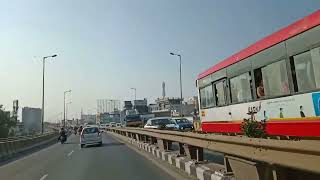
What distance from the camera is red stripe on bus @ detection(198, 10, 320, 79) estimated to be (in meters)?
10.3

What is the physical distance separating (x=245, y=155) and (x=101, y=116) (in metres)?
159

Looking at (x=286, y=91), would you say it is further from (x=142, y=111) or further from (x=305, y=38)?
(x=142, y=111)

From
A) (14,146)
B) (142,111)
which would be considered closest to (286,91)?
(14,146)

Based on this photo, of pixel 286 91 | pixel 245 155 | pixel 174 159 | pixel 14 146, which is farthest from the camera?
pixel 14 146

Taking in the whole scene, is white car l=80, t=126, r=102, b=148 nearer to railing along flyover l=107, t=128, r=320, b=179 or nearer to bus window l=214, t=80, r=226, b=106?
bus window l=214, t=80, r=226, b=106

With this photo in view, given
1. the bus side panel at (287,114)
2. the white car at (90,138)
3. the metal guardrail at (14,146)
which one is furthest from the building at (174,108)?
the bus side panel at (287,114)

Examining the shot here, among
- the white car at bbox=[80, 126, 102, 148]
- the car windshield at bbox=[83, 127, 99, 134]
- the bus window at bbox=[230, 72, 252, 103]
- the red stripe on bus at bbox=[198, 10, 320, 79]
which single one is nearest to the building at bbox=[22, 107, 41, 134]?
the car windshield at bbox=[83, 127, 99, 134]

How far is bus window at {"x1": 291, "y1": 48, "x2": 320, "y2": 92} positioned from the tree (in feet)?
289

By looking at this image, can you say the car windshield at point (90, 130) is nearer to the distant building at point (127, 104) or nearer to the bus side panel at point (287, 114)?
the bus side panel at point (287, 114)

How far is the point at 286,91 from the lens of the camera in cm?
1200

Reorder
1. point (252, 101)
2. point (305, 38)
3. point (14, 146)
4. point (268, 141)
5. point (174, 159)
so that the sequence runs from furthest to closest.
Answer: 1. point (14, 146)
2. point (174, 159)
3. point (252, 101)
4. point (305, 38)
5. point (268, 141)

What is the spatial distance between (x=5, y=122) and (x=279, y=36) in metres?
94.1

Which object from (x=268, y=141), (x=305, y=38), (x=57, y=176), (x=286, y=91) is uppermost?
(x=305, y=38)

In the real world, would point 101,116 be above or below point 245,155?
above
